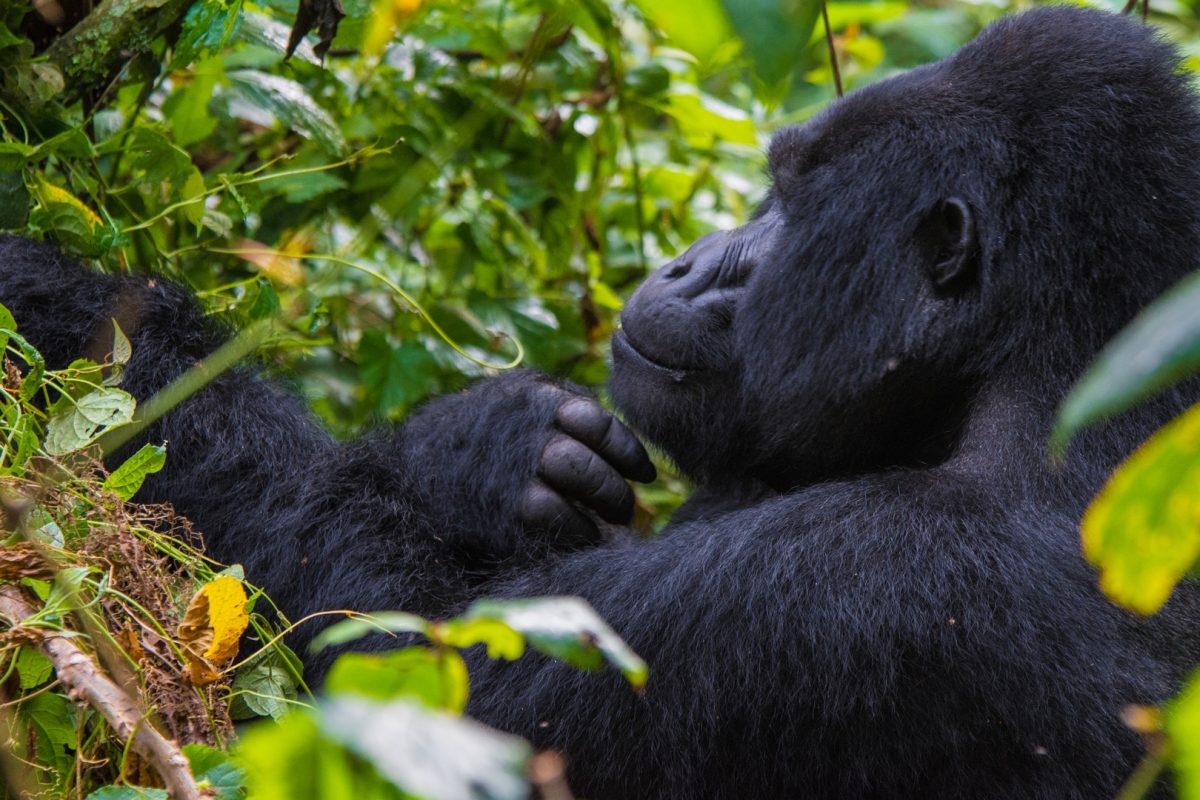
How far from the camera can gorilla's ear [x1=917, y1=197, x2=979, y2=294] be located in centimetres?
232

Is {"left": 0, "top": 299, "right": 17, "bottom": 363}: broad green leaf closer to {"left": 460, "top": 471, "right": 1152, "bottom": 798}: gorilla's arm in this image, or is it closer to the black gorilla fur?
the black gorilla fur

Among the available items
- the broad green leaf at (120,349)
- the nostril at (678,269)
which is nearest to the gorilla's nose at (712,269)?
the nostril at (678,269)

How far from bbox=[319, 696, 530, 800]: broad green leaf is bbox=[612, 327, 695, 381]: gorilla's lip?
6.04 ft

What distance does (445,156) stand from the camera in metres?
3.53

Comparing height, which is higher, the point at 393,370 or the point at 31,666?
the point at 31,666

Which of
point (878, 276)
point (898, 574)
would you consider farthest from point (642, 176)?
point (898, 574)

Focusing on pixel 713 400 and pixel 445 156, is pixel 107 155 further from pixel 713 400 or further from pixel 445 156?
pixel 713 400

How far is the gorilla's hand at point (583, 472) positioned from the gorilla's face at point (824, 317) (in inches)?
2.7

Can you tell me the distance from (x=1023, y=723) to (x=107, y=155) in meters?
2.34

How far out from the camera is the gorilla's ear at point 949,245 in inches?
91.3

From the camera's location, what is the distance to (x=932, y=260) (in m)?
2.37

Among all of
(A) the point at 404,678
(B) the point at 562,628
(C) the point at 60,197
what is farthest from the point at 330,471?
(A) the point at 404,678

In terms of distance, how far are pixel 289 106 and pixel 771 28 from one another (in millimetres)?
2375

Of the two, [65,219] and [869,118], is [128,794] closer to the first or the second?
[65,219]
